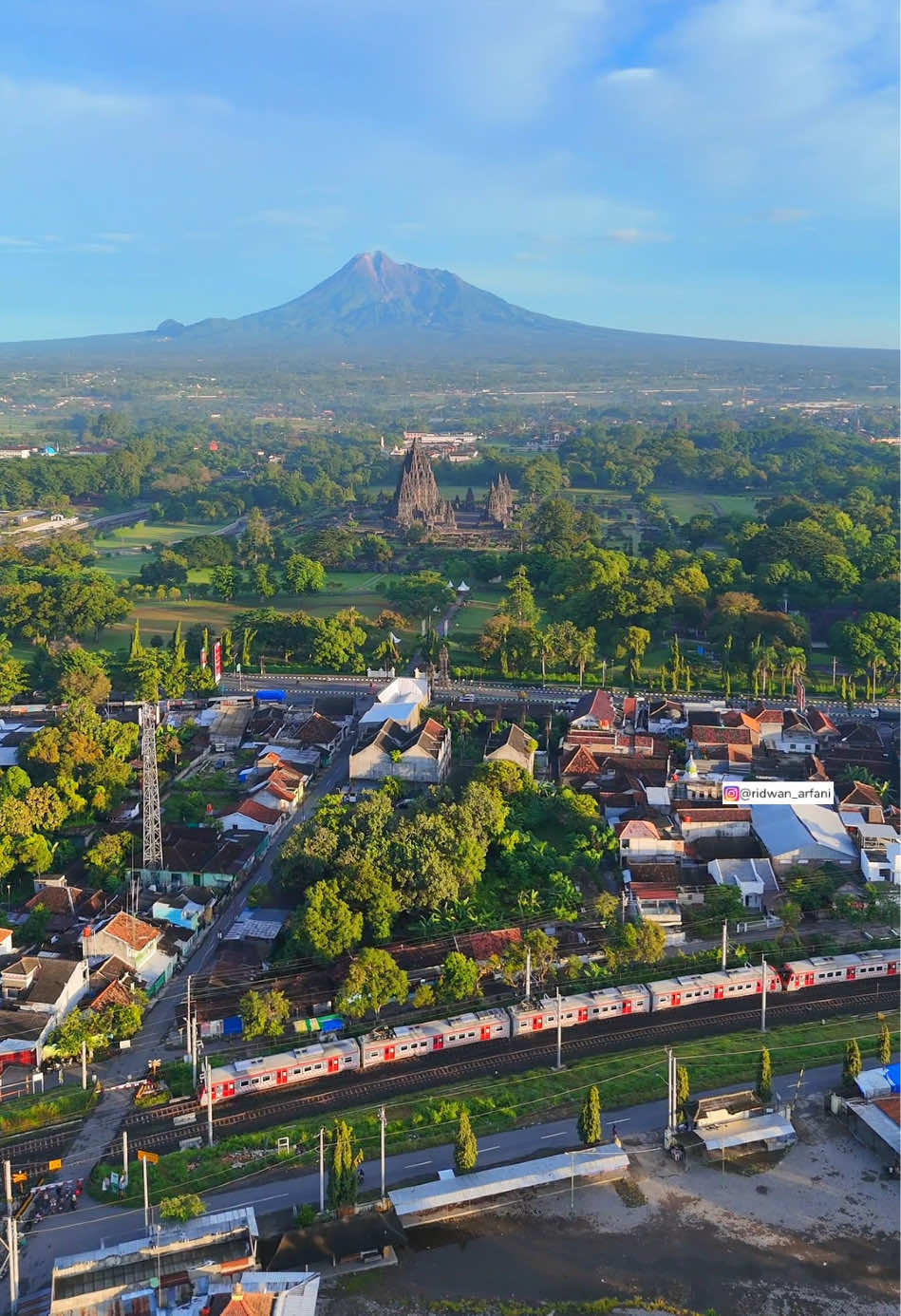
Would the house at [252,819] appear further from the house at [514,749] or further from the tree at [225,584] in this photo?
the tree at [225,584]

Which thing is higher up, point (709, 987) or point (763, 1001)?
point (763, 1001)

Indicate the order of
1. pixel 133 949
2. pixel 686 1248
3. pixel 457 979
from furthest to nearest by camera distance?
pixel 133 949 < pixel 457 979 < pixel 686 1248

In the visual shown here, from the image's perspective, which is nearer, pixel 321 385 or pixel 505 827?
pixel 505 827

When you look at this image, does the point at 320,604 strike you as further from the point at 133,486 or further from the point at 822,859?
the point at 133,486

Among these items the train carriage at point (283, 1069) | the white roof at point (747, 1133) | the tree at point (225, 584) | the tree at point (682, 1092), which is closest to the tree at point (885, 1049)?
the white roof at point (747, 1133)

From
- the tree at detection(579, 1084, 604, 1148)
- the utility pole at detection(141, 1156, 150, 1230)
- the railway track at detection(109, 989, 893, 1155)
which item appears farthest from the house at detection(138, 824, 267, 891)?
the tree at detection(579, 1084, 604, 1148)

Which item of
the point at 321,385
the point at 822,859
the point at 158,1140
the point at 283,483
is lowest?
the point at 158,1140

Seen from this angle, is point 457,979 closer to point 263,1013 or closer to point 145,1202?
point 263,1013

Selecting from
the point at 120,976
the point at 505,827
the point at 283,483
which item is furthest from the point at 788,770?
the point at 283,483

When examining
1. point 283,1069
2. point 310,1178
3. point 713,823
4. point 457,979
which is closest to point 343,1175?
point 310,1178
